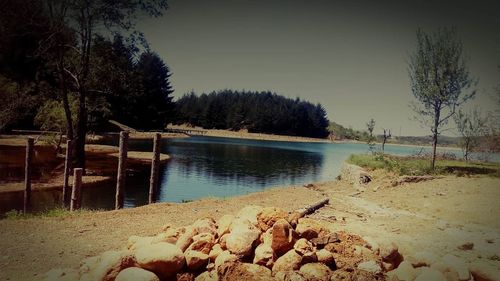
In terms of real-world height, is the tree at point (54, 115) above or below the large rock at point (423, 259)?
above

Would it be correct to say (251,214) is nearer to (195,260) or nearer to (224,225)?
(224,225)

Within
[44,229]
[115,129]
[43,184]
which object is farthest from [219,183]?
[115,129]

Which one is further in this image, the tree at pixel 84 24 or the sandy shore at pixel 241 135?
the sandy shore at pixel 241 135

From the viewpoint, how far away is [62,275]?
704 centimetres

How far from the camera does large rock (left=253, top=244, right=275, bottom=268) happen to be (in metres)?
7.33

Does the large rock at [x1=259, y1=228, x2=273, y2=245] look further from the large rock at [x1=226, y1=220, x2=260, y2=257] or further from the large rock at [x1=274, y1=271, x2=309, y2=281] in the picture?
the large rock at [x1=274, y1=271, x2=309, y2=281]

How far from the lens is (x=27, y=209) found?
15.2 metres

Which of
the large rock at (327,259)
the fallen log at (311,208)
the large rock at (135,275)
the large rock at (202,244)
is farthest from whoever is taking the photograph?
the fallen log at (311,208)

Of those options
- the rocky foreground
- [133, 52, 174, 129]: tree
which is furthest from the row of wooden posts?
[133, 52, 174, 129]: tree

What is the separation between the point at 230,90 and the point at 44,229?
162 m

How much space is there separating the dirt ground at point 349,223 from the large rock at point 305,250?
1853 mm

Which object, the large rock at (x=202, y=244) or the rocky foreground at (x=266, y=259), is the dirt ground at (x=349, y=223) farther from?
the large rock at (x=202, y=244)

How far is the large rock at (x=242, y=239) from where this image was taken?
7516mm

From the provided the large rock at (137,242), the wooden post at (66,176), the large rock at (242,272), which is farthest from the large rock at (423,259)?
the wooden post at (66,176)
